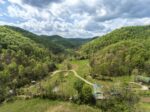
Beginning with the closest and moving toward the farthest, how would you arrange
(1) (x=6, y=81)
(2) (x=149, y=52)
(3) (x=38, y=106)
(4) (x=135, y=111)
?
(4) (x=135, y=111), (3) (x=38, y=106), (1) (x=6, y=81), (2) (x=149, y=52)

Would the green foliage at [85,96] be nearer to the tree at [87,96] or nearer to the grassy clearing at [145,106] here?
the tree at [87,96]

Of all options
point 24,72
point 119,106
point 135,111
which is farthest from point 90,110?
point 24,72

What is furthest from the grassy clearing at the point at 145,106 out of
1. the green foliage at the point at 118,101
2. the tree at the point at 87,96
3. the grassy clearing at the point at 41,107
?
the tree at the point at 87,96

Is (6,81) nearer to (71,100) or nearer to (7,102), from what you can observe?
(7,102)

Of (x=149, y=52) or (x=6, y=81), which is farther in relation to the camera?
(x=149, y=52)

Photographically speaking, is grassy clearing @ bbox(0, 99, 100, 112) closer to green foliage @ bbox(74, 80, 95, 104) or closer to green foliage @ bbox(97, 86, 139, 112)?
green foliage @ bbox(74, 80, 95, 104)

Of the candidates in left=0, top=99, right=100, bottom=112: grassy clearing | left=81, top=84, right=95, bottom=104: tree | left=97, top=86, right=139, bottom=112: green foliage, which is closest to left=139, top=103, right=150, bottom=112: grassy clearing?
left=97, top=86, right=139, bottom=112: green foliage

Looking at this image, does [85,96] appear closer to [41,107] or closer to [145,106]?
[41,107]

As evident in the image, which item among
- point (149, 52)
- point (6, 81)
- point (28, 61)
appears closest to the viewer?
point (6, 81)
